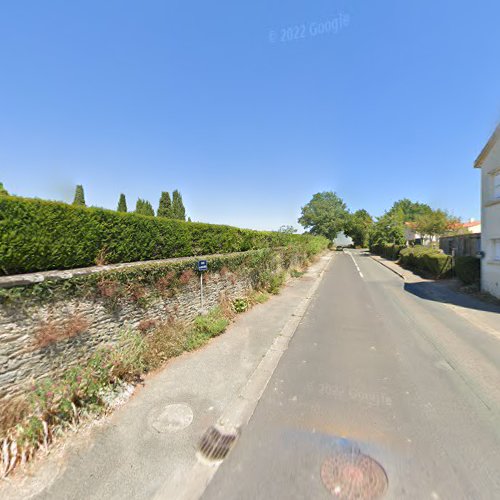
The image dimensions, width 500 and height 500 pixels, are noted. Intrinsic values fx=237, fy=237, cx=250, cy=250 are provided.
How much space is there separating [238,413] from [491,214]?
11793 mm

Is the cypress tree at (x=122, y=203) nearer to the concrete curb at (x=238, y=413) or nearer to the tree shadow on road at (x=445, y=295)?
the concrete curb at (x=238, y=413)

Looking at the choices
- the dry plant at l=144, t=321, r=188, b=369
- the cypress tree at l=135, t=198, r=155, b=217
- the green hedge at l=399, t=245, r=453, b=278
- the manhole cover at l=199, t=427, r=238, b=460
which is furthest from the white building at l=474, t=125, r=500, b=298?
the cypress tree at l=135, t=198, r=155, b=217

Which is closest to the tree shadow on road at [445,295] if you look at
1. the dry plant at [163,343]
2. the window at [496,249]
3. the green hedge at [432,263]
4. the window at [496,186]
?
the green hedge at [432,263]

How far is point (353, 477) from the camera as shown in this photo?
2.40 metres

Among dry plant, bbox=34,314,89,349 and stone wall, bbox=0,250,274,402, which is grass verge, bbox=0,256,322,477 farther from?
dry plant, bbox=34,314,89,349

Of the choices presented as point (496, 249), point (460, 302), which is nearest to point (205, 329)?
point (460, 302)

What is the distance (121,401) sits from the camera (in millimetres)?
3635

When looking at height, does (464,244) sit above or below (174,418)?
above

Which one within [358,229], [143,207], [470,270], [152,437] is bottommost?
[152,437]

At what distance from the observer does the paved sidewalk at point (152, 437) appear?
95.7 inches

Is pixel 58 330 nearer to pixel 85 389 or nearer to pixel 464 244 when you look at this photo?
pixel 85 389

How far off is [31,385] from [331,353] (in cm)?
507

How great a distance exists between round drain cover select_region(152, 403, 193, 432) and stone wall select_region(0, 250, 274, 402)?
166cm

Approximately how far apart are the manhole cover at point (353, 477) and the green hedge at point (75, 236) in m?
5.04
